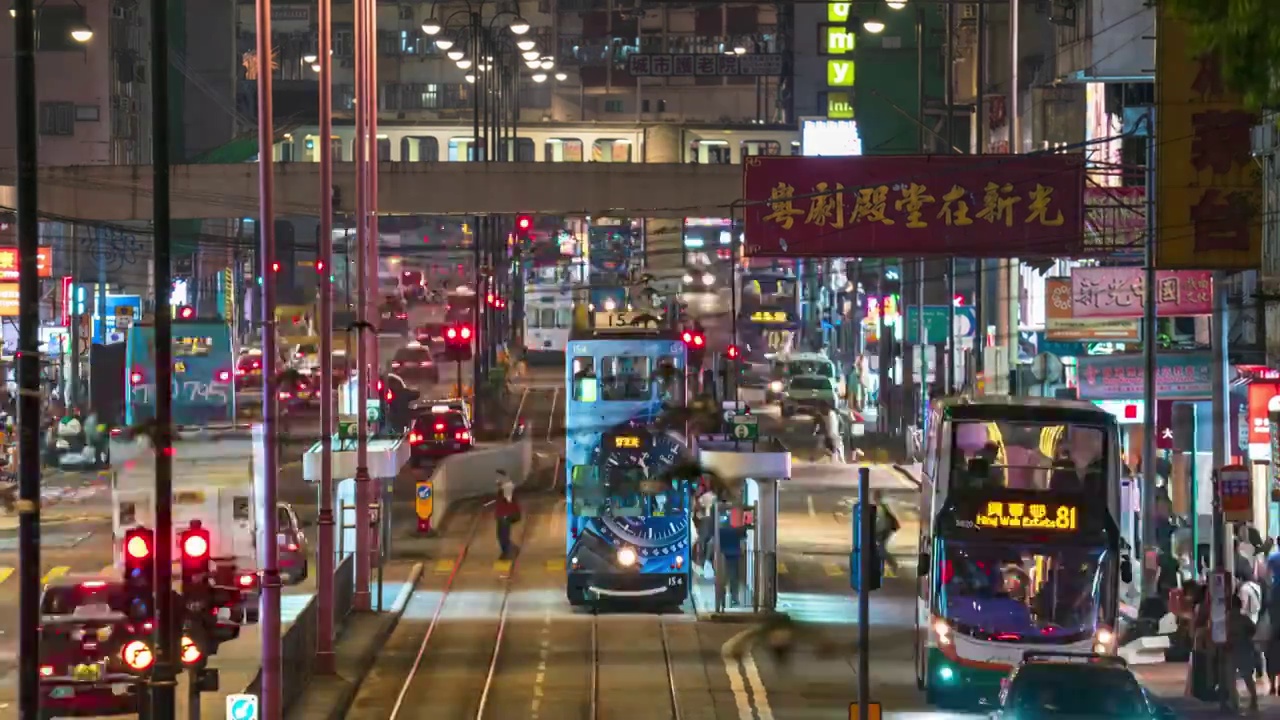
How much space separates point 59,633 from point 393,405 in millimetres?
35907

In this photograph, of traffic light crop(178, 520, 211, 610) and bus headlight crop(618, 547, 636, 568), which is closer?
traffic light crop(178, 520, 211, 610)

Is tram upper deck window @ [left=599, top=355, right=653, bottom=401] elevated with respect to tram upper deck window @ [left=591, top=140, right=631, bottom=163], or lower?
lower

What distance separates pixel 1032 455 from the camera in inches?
891

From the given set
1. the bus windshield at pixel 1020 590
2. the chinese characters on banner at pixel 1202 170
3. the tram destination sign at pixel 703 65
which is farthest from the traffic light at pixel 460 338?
the tram destination sign at pixel 703 65

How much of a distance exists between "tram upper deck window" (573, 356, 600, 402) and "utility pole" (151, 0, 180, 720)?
53.8 feet

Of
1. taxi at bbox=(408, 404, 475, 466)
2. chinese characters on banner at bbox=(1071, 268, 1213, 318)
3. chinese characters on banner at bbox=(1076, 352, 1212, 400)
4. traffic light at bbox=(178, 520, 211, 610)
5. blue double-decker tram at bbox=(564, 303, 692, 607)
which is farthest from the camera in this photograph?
taxi at bbox=(408, 404, 475, 466)

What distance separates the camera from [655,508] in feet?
99.3

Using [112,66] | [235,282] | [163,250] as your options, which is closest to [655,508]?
[163,250]

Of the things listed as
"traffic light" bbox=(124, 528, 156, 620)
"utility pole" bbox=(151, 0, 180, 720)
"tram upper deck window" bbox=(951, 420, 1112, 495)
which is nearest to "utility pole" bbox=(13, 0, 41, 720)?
"utility pole" bbox=(151, 0, 180, 720)

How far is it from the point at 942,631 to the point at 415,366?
166 feet

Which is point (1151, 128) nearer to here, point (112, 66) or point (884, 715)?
point (884, 715)

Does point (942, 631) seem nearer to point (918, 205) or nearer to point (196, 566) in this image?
point (918, 205)

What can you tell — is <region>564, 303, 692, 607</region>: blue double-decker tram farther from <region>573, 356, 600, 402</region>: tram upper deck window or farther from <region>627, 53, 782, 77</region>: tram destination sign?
<region>627, 53, 782, 77</region>: tram destination sign

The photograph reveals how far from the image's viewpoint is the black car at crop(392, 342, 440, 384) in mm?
72250
